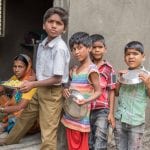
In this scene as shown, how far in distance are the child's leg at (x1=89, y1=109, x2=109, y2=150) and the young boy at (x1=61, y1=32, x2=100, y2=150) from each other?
0.13 m

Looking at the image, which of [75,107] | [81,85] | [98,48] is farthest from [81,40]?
[75,107]

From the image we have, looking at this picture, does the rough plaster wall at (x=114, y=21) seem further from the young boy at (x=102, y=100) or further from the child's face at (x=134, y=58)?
the child's face at (x=134, y=58)

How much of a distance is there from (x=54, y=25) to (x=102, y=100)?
2.91 feet

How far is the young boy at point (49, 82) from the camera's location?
3.64 m

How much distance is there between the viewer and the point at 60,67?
11.8 feet

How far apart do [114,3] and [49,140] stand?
1646mm

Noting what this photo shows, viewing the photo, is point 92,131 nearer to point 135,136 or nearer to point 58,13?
point 135,136

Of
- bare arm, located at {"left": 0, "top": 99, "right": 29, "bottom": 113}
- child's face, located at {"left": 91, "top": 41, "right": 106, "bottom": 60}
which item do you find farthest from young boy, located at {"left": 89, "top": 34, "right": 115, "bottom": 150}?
bare arm, located at {"left": 0, "top": 99, "right": 29, "bottom": 113}

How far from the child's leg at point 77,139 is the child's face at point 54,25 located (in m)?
0.96

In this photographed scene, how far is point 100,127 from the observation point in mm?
3900

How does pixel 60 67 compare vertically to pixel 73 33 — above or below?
below

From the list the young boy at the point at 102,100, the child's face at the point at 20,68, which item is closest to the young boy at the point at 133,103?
the young boy at the point at 102,100

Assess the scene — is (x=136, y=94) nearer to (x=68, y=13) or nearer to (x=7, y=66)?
(x=68, y=13)

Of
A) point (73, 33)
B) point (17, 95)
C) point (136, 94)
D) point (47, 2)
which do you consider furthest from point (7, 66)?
point (136, 94)
